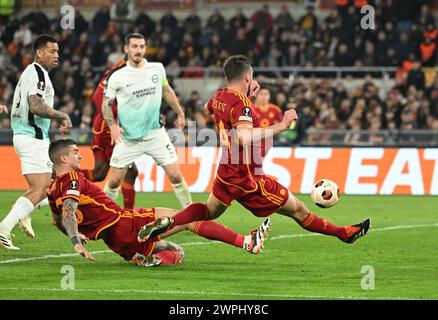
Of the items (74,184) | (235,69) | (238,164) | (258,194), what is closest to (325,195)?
(258,194)

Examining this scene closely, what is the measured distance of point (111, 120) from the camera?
43.3 ft

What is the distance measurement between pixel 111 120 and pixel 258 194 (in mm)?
3371

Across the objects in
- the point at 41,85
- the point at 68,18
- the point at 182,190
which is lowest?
the point at 182,190

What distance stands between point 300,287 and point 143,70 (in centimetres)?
510

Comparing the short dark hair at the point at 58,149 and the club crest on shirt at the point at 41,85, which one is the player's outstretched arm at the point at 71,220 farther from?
the club crest on shirt at the point at 41,85

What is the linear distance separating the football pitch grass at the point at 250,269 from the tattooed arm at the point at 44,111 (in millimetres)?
1329

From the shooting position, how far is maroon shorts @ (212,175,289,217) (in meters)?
10.4

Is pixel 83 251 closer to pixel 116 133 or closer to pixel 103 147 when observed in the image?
pixel 116 133

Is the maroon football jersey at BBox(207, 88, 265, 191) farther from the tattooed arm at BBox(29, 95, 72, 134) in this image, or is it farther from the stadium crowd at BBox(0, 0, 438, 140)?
the stadium crowd at BBox(0, 0, 438, 140)

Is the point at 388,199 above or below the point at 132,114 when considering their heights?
below

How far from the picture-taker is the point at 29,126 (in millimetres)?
11812

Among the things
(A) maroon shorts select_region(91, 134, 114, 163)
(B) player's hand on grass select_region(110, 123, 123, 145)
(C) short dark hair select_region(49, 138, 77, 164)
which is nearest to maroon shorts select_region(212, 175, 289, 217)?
(C) short dark hair select_region(49, 138, 77, 164)
